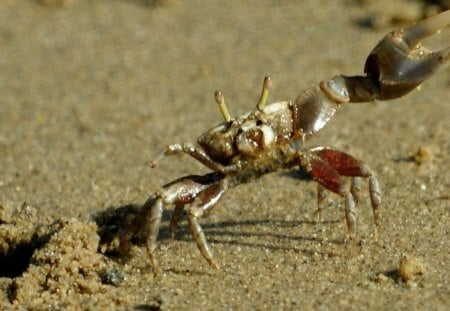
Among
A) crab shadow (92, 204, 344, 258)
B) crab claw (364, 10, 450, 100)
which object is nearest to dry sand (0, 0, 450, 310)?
crab shadow (92, 204, 344, 258)

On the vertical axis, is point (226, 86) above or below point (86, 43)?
below

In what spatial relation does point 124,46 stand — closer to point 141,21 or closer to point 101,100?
point 141,21

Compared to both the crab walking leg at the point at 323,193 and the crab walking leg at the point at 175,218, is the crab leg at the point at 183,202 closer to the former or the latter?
the crab walking leg at the point at 175,218

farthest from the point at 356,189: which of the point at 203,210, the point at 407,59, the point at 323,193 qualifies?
the point at 203,210

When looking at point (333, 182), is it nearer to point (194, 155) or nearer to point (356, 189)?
point (356, 189)

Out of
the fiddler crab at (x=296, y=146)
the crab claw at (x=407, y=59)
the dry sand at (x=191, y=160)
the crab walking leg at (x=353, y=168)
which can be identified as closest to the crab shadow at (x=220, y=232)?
the dry sand at (x=191, y=160)

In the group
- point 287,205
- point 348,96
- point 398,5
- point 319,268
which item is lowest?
point 319,268

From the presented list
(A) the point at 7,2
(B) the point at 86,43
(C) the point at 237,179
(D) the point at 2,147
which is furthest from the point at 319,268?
(A) the point at 7,2
